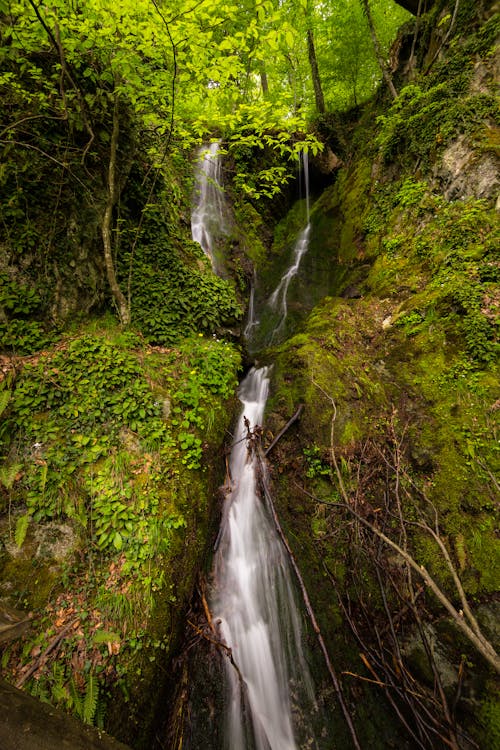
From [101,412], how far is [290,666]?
391 centimetres

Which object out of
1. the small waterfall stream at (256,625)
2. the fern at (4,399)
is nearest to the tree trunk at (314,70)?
the small waterfall stream at (256,625)

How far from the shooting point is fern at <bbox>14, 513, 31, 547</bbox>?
297 centimetres

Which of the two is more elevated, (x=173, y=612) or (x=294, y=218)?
(x=294, y=218)

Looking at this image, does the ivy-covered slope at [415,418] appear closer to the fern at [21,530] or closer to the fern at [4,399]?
the fern at [21,530]

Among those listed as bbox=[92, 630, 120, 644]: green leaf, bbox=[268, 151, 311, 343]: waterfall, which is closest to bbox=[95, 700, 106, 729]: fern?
bbox=[92, 630, 120, 644]: green leaf

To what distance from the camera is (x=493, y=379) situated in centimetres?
452

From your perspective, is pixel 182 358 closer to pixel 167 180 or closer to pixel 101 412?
pixel 101 412

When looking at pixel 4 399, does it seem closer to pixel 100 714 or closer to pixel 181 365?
pixel 181 365

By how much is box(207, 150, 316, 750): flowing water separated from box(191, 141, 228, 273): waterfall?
7816 millimetres

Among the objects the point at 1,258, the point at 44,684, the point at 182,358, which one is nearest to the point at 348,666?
the point at 44,684

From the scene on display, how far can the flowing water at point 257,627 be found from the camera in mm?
3248

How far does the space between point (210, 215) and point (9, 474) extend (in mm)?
11049

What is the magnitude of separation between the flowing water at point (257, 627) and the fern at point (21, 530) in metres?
2.39

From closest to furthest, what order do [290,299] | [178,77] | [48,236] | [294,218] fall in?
[178,77]
[48,236]
[290,299]
[294,218]
